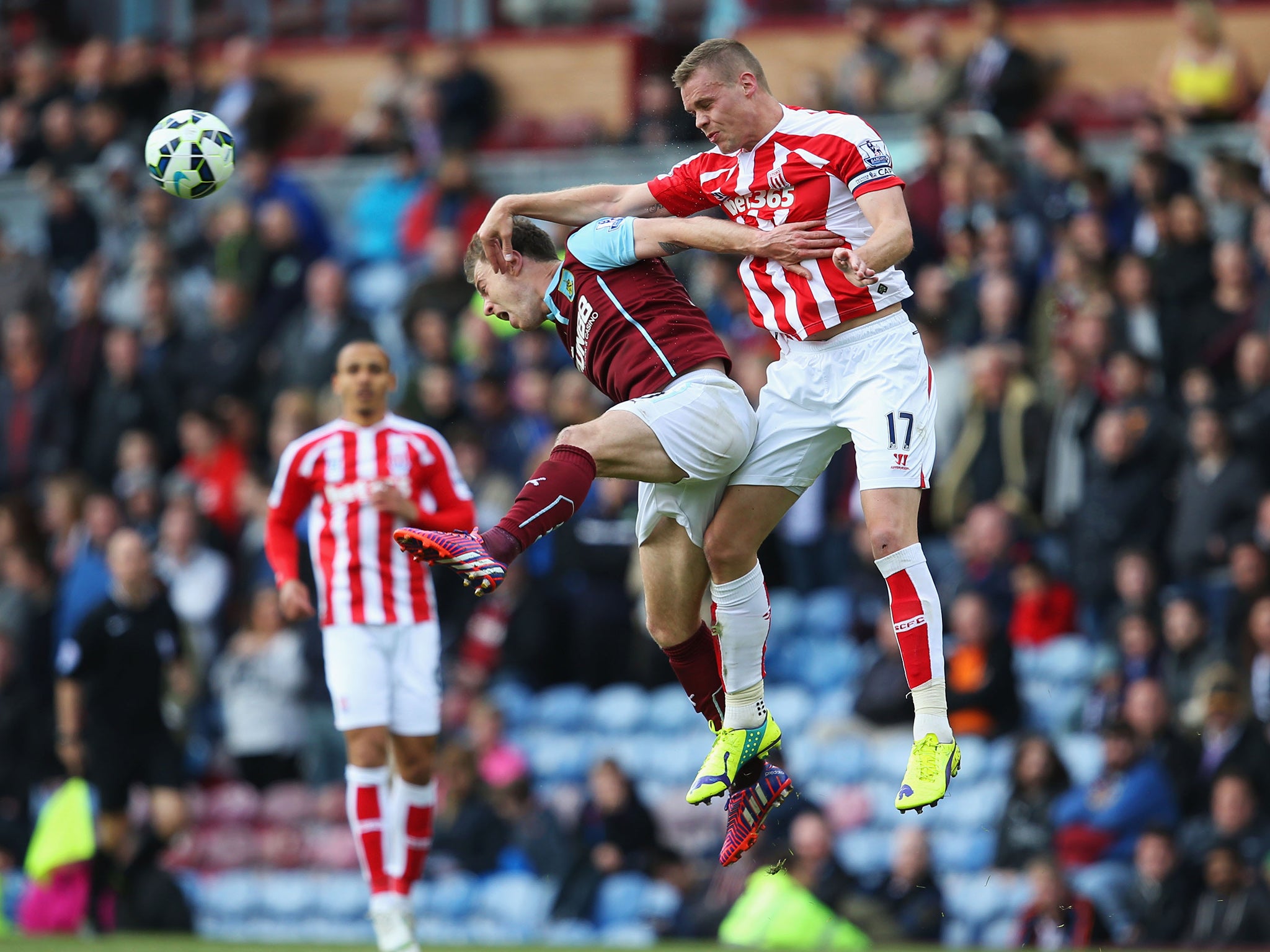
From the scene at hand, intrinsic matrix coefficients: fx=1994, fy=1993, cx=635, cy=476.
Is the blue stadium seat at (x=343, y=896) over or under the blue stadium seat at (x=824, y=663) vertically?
under

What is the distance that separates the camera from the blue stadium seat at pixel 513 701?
14.1 m

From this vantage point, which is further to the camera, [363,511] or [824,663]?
[824,663]

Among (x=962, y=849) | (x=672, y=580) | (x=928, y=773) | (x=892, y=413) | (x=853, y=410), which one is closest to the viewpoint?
(x=928, y=773)

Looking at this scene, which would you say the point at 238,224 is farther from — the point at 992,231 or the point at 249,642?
the point at 992,231

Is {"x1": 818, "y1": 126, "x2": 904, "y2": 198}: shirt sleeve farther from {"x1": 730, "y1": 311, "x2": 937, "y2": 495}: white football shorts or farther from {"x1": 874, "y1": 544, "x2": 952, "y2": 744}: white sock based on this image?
{"x1": 874, "y1": 544, "x2": 952, "y2": 744}: white sock

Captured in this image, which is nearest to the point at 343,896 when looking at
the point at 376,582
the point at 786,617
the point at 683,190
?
the point at 786,617

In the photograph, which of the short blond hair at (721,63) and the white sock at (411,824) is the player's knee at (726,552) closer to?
the short blond hair at (721,63)

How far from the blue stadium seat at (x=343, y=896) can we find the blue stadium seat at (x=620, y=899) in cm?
197

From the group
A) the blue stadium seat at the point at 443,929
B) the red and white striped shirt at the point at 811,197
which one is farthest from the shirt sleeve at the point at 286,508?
the blue stadium seat at the point at 443,929

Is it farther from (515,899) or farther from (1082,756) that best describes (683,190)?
(515,899)

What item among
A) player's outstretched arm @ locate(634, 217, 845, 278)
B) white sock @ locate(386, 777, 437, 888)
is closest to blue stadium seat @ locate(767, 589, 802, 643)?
white sock @ locate(386, 777, 437, 888)

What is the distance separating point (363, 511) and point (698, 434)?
2.83m

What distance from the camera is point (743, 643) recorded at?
27.6ft

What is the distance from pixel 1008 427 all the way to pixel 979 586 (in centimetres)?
114
